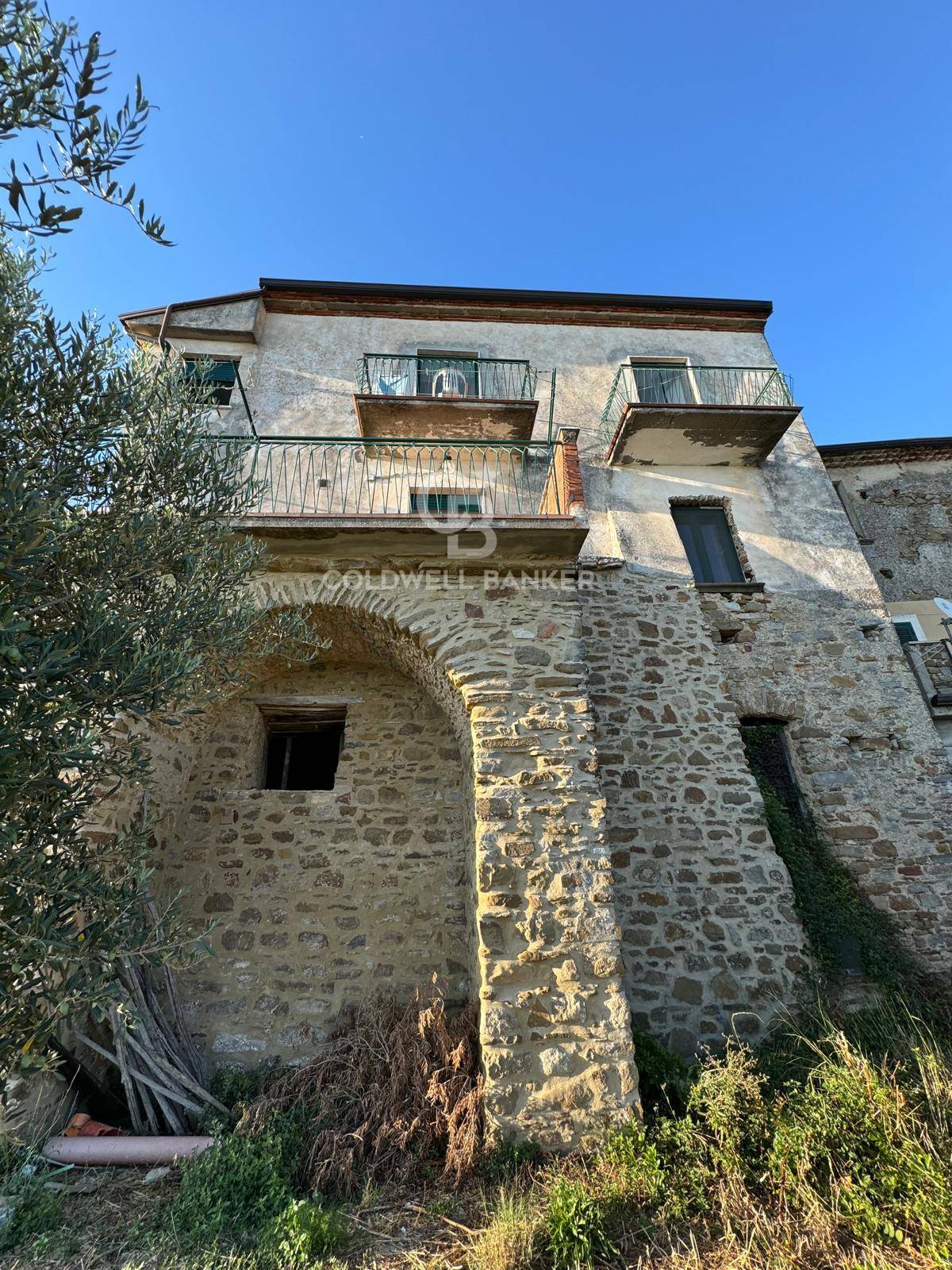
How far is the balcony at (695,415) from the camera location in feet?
26.8

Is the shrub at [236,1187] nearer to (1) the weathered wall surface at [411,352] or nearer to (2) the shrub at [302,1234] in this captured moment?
(2) the shrub at [302,1234]

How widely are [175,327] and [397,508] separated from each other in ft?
15.4

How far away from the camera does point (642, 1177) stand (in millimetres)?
3268

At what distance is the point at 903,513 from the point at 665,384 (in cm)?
512

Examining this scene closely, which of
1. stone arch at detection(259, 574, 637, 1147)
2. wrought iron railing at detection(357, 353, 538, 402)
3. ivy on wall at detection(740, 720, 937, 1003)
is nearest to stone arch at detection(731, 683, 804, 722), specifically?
ivy on wall at detection(740, 720, 937, 1003)

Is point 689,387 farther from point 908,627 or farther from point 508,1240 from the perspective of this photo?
point 508,1240

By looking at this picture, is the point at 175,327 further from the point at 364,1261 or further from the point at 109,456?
the point at 364,1261

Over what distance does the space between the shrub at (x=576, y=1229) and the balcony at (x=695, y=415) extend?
25.7ft

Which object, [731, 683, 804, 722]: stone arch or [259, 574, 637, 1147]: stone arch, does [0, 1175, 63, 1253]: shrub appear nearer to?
[259, 574, 637, 1147]: stone arch

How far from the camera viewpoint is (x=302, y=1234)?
2.92 meters

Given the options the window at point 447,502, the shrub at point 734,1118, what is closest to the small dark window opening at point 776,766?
the shrub at point 734,1118

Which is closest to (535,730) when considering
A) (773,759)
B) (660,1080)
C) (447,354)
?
(660,1080)

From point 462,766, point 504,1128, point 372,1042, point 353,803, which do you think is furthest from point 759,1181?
point 353,803

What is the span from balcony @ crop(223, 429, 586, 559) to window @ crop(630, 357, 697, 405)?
2534 mm
